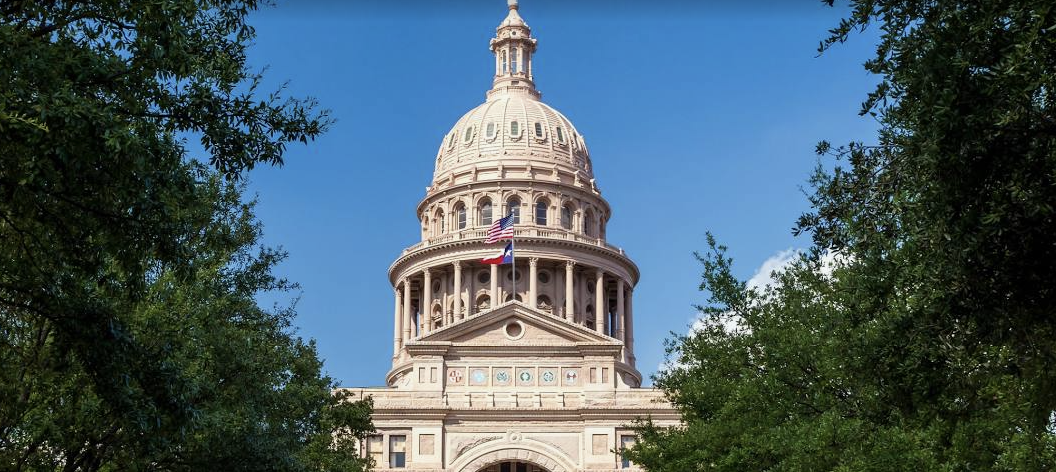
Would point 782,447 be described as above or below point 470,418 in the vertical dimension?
below

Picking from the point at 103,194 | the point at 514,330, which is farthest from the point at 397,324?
the point at 103,194

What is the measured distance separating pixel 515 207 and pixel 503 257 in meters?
9.05

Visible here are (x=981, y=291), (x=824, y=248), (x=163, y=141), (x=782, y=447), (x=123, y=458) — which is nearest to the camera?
(x=981, y=291)

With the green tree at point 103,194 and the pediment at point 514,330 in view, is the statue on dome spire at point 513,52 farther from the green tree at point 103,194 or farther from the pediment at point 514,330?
the green tree at point 103,194

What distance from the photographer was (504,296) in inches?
3794

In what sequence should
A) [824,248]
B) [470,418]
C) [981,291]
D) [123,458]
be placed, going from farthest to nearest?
[470,418] < [123,458] < [824,248] < [981,291]

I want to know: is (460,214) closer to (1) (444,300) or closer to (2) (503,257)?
(1) (444,300)

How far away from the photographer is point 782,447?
31969 millimetres

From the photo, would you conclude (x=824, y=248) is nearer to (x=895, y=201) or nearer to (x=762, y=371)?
A: (x=895, y=201)

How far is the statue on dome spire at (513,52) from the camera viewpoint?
112375mm

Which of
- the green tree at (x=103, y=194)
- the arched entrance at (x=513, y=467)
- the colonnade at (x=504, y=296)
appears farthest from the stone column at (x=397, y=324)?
the green tree at (x=103, y=194)

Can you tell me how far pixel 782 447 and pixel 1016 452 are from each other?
23.9 ft

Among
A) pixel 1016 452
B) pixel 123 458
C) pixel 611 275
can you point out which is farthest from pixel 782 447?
pixel 611 275

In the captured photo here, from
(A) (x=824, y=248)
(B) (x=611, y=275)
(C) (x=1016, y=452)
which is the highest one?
(B) (x=611, y=275)
